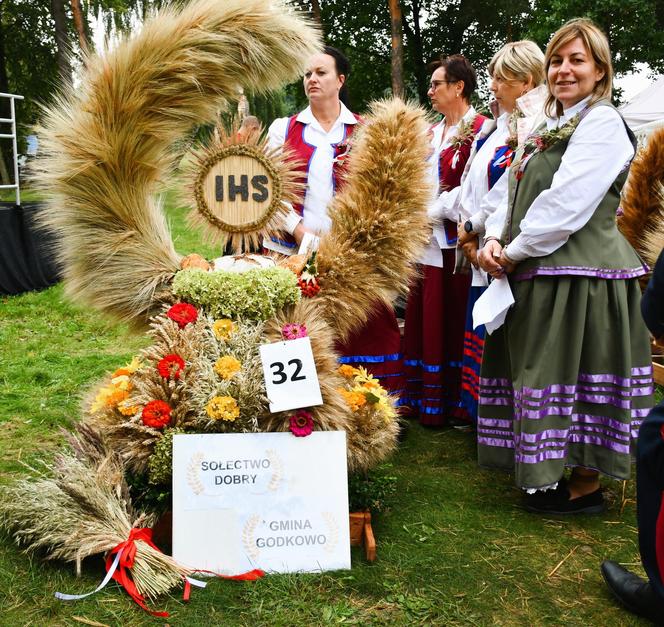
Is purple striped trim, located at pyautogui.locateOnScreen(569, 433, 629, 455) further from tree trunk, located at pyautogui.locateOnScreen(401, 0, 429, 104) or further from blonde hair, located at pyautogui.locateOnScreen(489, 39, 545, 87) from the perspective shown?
tree trunk, located at pyautogui.locateOnScreen(401, 0, 429, 104)

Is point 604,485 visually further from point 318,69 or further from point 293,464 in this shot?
point 318,69

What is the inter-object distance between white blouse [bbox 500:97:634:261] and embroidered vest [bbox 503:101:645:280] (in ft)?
0.19

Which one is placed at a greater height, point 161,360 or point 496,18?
point 496,18

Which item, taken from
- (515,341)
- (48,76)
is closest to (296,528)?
(515,341)

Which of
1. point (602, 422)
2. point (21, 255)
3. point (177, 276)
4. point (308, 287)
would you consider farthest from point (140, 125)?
point (21, 255)

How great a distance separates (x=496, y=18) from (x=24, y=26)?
12575mm

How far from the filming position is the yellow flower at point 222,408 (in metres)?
2.17

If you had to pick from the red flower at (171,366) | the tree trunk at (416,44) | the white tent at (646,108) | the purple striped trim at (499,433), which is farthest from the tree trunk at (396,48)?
the red flower at (171,366)

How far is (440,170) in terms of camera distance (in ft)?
11.7

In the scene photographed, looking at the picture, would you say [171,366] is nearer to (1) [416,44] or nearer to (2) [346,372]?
(2) [346,372]

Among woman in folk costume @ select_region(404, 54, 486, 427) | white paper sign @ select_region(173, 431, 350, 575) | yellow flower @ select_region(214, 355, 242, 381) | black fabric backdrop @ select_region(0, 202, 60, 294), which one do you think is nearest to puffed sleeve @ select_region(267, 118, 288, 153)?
woman in folk costume @ select_region(404, 54, 486, 427)

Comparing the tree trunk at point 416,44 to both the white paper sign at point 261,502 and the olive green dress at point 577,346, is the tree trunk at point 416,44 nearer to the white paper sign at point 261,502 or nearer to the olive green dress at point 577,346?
the olive green dress at point 577,346

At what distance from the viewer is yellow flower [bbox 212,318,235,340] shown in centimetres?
233

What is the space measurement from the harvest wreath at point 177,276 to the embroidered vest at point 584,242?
41cm
